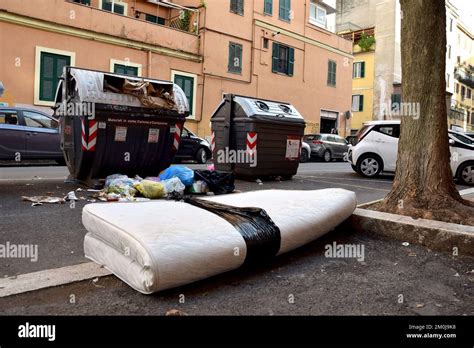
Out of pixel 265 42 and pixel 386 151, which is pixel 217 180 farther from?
pixel 265 42

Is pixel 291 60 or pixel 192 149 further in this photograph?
pixel 291 60

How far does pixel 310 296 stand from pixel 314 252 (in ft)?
3.68

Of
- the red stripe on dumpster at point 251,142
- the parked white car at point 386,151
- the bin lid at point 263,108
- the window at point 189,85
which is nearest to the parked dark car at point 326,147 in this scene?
the window at point 189,85

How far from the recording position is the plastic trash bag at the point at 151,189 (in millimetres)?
6941

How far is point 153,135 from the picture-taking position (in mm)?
8273

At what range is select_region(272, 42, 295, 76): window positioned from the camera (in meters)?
25.2

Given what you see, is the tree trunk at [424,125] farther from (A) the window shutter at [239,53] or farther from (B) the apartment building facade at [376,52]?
(B) the apartment building facade at [376,52]

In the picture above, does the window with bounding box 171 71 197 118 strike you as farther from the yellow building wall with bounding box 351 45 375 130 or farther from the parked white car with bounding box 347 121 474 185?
the yellow building wall with bounding box 351 45 375 130

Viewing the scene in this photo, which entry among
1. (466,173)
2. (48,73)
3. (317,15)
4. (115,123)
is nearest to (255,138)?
(115,123)

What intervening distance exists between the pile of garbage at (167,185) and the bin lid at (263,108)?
7.87 ft

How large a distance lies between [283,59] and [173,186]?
20.4 metres

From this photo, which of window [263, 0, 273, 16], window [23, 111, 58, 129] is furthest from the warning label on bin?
window [263, 0, 273, 16]
